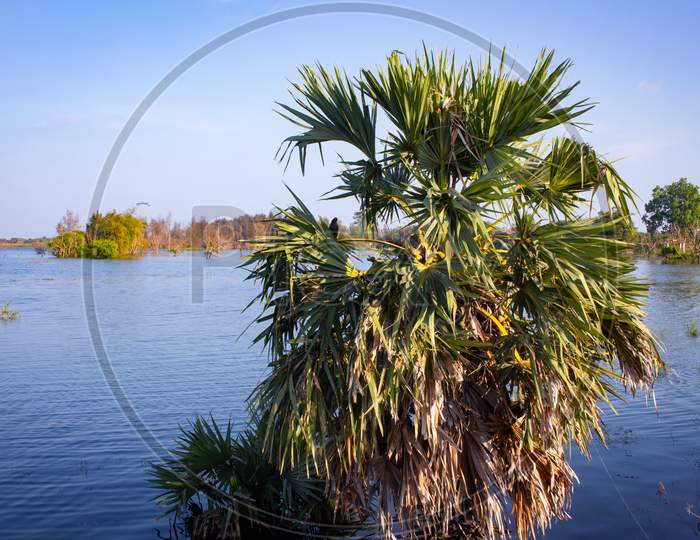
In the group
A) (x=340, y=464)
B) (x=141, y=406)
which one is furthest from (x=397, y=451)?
(x=141, y=406)

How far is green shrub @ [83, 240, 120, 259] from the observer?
85.4 m

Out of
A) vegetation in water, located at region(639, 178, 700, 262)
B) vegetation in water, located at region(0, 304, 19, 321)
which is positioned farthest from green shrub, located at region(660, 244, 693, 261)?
vegetation in water, located at region(0, 304, 19, 321)

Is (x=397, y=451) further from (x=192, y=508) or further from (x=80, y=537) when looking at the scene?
(x=80, y=537)

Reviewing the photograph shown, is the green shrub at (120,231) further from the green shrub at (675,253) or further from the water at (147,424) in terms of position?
the green shrub at (675,253)

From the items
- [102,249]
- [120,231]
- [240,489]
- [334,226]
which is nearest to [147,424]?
[240,489]

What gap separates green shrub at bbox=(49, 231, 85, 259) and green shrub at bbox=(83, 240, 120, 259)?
4.41ft

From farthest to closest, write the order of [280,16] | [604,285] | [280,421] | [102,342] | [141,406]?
[102,342] → [141,406] → [280,16] → [280,421] → [604,285]

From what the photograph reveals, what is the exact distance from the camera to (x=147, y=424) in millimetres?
13414

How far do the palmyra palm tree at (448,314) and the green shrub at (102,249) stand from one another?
278 feet

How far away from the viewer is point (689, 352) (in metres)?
19.1

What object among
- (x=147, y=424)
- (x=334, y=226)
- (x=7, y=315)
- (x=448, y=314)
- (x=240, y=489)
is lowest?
(x=147, y=424)

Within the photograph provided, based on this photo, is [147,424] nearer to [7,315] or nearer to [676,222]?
[7,315]

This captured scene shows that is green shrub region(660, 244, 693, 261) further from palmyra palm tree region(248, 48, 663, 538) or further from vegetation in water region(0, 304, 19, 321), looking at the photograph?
palmyra palm tree region(248, 48, 663, 538)

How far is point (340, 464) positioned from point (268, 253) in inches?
85.5
